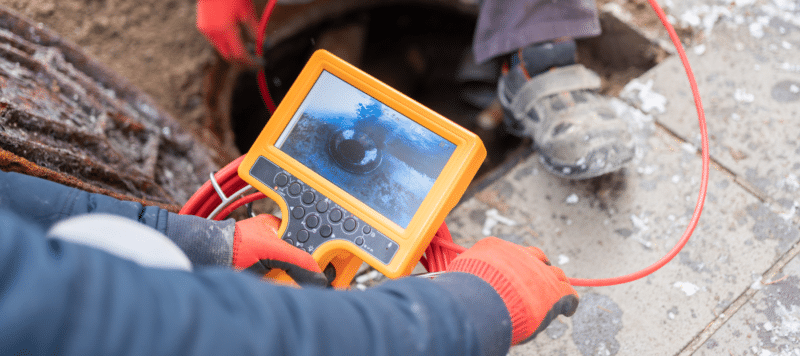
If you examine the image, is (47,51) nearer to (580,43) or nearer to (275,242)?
(275,242)

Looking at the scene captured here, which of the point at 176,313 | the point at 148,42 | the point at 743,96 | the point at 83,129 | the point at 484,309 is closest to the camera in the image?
the point at 176,313

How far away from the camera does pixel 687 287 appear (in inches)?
43.7

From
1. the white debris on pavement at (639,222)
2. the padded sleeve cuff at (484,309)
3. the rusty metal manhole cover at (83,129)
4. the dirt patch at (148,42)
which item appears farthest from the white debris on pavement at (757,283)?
the dirt patch at (148,42)

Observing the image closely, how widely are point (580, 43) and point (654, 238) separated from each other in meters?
0.78

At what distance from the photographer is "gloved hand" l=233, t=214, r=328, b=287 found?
82cm

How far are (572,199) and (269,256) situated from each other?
0.86m

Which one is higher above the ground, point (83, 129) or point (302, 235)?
point (83, 129)

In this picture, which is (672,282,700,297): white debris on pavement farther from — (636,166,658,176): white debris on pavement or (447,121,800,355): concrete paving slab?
(636,166,658,176): white debris on pavement

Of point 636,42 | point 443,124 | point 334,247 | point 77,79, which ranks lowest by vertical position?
point 636,42

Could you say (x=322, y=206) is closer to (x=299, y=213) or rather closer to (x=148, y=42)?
(x=299, y=213)

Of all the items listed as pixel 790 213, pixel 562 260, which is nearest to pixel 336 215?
pixel 562 260

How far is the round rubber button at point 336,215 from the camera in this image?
0.89 metres

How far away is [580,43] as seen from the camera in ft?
5.24

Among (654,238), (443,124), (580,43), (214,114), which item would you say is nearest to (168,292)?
(443,124)
